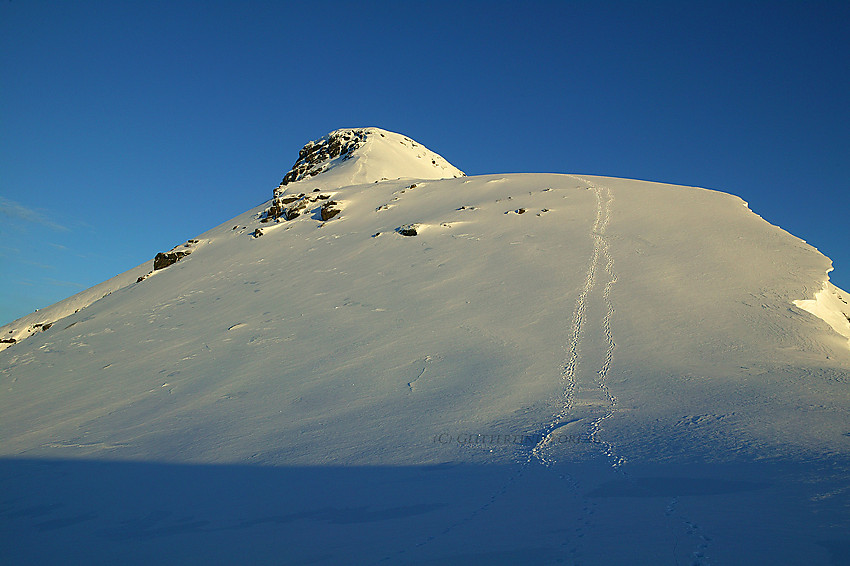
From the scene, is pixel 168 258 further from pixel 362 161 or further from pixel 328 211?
pixel 362 161

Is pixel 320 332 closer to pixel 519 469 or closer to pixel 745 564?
pixel 519 469

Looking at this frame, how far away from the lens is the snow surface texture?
→ 534 cm

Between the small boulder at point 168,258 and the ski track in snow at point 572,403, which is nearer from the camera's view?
the ski track in snow at point 572,403

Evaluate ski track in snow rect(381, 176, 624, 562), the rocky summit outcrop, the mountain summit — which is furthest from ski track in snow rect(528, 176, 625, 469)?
the rocky summit outcrop


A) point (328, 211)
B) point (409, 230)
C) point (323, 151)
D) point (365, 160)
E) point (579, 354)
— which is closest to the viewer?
point (579, 354)

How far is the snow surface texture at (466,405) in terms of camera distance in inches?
210

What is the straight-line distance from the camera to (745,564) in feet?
13.9

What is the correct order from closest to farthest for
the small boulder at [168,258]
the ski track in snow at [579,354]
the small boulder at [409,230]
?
the ski track in snow at [579,354] → the small boulder at [409,230] → the small boulder at [168,258]

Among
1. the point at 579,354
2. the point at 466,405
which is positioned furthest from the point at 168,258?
the point at 579,354

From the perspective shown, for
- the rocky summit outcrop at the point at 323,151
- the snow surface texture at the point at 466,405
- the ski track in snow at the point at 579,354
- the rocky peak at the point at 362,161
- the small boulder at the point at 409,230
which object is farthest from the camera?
the rocky summit outcrop at the point at 323,151

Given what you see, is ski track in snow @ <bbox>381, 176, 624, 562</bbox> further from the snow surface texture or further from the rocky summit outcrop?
the rocky summit outcrop

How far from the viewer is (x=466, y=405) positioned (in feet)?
30.6

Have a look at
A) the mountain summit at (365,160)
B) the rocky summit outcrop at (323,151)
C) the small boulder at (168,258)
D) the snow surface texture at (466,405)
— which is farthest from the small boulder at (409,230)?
the rocky summit outcrop at (323,151)

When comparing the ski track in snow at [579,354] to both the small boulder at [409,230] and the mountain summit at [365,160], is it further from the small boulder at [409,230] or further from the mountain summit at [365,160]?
the mountain summit at [365,160]
